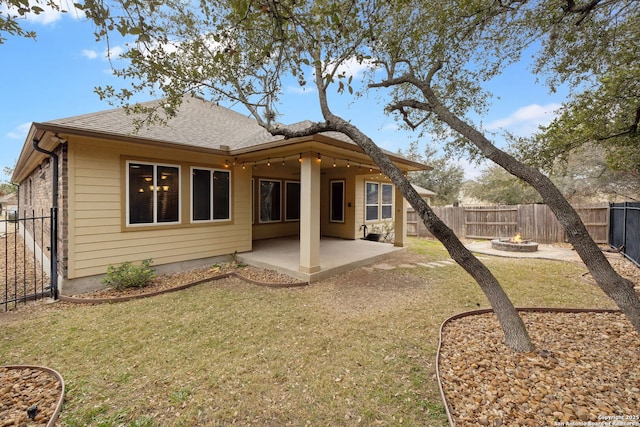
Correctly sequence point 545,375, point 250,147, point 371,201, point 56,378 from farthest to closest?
point 371,201 → point 250,147 → point 56,378 → point 545,375

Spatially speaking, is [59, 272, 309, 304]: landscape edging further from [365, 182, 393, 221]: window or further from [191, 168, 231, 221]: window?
[365, 182, 393, 221]: window

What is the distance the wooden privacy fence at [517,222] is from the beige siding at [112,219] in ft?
38.1

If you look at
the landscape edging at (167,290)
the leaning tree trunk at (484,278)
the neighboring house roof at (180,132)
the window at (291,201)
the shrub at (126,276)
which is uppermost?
the neighboring house roof at (180,132)

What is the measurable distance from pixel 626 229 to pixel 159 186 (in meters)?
13.3

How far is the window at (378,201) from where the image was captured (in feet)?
37.6

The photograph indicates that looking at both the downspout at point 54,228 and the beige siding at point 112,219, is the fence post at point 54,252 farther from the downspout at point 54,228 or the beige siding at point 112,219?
the beige siding at point 112,219

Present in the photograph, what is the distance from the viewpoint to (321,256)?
7520 millimetres

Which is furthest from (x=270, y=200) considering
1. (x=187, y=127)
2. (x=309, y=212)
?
(x=309, y=212)

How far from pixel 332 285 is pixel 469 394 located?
137 inches

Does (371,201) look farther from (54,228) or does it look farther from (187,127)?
(54,228)

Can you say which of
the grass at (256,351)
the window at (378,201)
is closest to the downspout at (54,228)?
the grass at (256,351)

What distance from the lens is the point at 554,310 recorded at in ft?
13.4

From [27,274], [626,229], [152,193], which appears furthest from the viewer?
[626,229]

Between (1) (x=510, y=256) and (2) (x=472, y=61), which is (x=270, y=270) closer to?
(2) (x=472, y=61)
